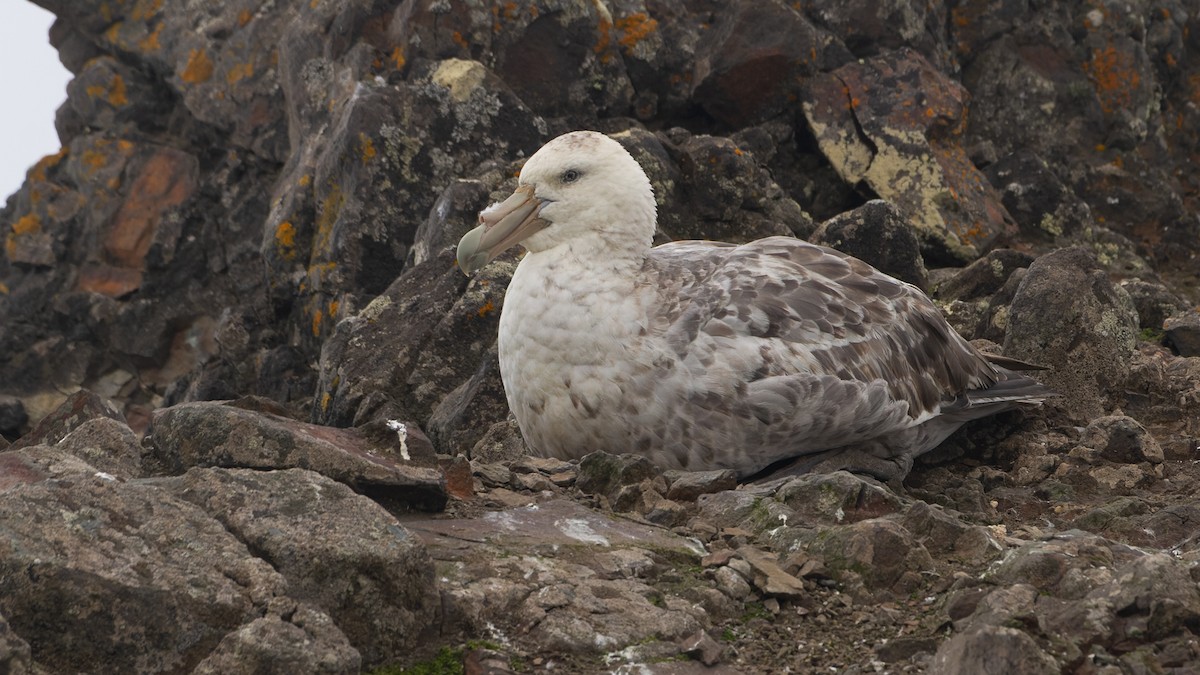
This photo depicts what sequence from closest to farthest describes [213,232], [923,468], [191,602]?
[191,602]
[923,468]
[213,232]

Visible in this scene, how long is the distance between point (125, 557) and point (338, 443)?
161 centimetres

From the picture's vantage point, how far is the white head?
22.1ft

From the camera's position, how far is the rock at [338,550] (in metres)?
3.88

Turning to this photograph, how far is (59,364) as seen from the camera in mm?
12250

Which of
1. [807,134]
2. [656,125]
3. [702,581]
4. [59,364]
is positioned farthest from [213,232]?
[702,581]

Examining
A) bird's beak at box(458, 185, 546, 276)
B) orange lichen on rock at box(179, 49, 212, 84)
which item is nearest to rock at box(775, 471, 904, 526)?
bird's beak at box(458, 185, 546, 276)

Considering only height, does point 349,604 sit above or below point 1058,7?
below

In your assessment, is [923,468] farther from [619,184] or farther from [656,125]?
[656,125]

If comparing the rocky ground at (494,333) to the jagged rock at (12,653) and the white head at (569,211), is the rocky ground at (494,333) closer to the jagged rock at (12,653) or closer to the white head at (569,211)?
the jagged rock at (12,653)

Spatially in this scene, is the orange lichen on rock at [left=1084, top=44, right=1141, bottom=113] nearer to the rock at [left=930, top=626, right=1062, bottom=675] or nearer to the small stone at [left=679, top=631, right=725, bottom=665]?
the small stone at [left=679, top=631, right=725, bottom=665]

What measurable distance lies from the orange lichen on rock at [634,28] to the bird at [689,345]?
12.7 feet

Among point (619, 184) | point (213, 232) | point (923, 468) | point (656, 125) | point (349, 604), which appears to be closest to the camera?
point (349, 604)

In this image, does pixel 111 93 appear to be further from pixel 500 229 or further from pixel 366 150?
pixel 500 229

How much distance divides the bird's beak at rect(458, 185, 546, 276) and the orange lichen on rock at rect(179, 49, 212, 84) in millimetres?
6692
